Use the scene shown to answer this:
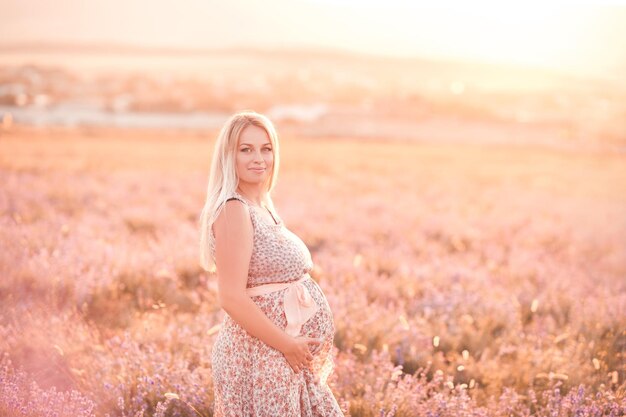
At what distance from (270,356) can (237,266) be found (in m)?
0.47

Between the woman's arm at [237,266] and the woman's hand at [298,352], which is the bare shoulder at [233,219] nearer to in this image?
the woman's arm at [237,266]

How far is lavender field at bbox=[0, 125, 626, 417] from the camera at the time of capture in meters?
3.45

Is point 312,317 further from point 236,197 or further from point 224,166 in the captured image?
point 224,166

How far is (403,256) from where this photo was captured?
725 centimetres

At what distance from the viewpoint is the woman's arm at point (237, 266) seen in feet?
8.48

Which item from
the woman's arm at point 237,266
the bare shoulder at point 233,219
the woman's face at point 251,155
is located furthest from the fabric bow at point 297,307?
the woman's face at point 251,155

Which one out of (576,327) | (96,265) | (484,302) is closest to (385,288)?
(484,302)

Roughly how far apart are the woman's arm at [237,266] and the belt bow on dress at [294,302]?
128 millimetres

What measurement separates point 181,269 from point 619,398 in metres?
4.01

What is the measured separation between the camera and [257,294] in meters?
2.76

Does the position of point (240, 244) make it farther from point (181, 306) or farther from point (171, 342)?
point (181, 306)

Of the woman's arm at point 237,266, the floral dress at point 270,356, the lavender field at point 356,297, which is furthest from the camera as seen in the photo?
the lavender field at point 356,297

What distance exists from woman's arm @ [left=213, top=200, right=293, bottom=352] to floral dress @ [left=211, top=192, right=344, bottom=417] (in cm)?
10

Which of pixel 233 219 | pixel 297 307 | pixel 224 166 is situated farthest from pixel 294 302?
pixel 224 166
